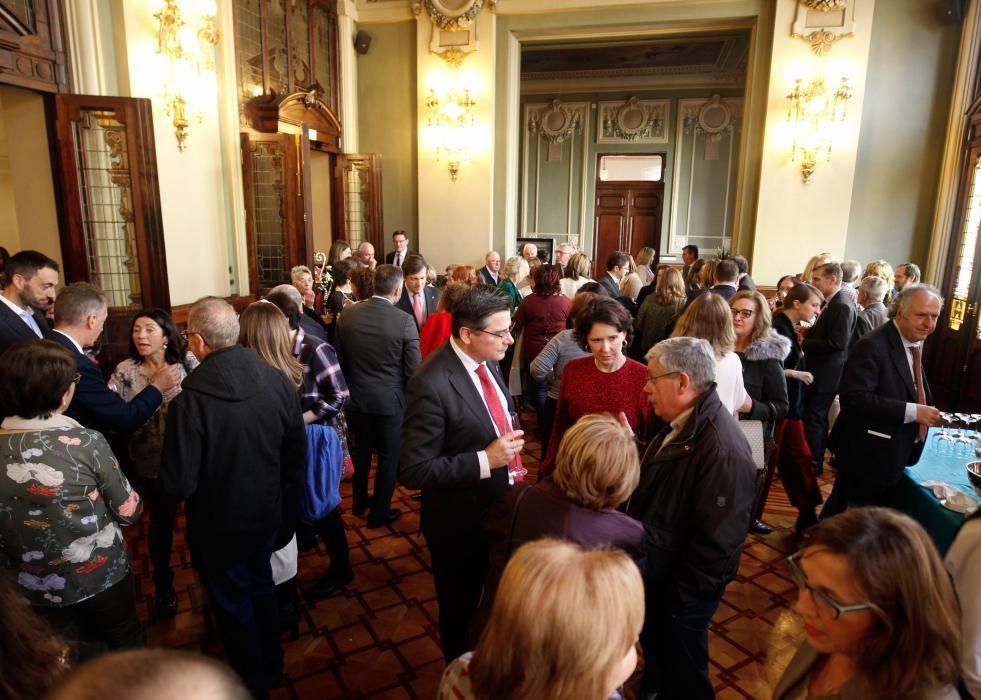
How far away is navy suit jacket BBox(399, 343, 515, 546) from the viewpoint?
2.03 m

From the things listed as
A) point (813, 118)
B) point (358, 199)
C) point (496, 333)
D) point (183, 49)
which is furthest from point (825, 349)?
point (358, 199)

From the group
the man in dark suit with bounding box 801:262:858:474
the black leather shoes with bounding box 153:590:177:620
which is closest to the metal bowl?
the man in dark suit with bounding box 801:262:858:474

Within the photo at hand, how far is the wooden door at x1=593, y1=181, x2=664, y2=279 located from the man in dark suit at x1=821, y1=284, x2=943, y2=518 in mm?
9496

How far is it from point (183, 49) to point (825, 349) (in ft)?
18.5

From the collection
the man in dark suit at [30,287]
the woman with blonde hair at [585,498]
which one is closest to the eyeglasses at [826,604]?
the woman with blonde hair at [585,498]

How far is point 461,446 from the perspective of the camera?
2.13 metres

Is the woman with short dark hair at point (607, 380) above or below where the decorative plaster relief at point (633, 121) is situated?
below

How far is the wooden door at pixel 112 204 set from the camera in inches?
165

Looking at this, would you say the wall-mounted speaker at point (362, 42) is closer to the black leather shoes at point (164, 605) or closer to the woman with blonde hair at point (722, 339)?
the woman with blonde hair at point (722, 339)

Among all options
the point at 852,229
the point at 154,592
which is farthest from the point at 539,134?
the point at 154,592

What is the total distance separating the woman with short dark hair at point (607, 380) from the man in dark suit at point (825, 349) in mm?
2387

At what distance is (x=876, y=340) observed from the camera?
9.40 feet

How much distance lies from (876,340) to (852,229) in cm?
561

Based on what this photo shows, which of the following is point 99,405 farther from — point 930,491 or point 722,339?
point 930,491
